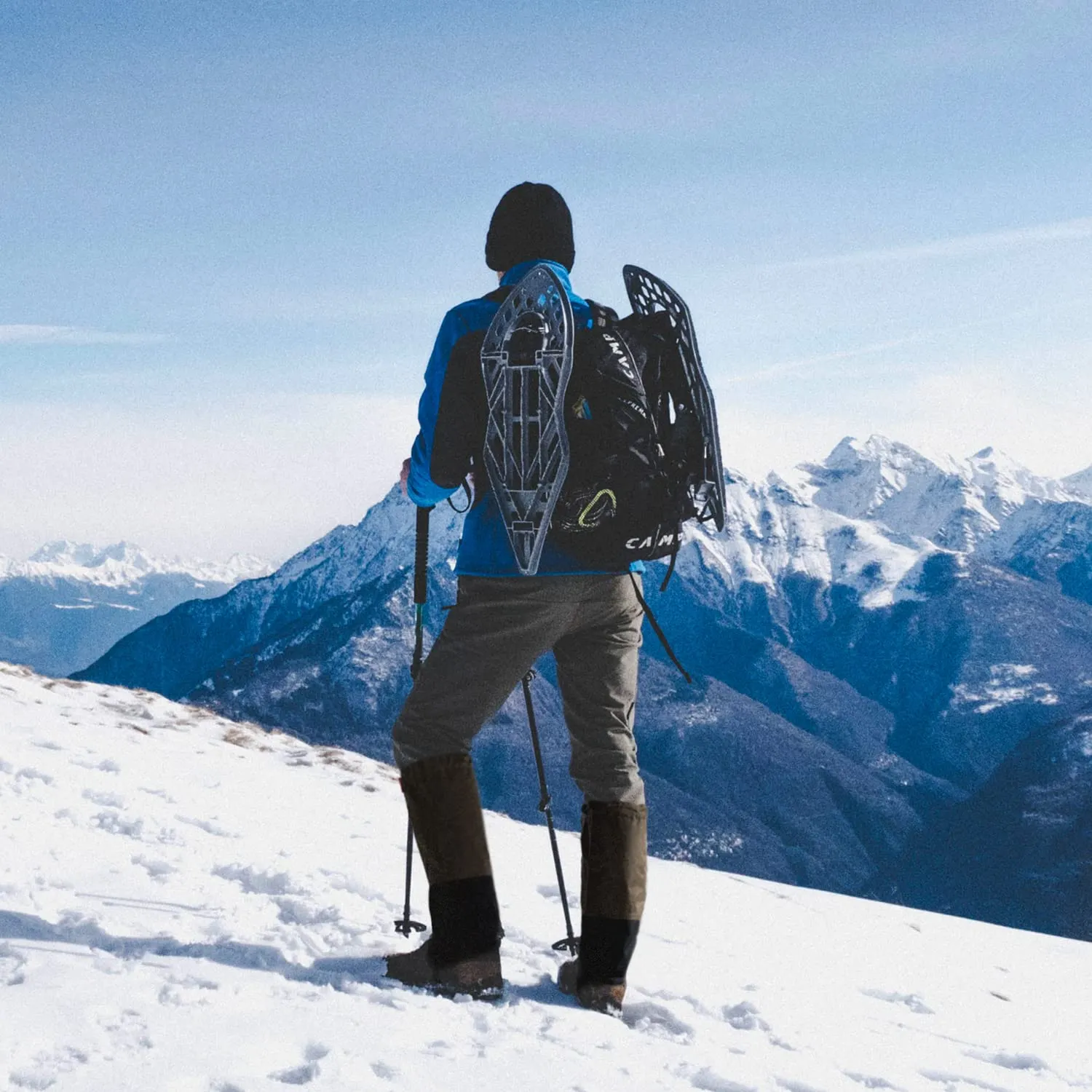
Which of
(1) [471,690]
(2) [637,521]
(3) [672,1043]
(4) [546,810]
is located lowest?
(3) [672,1043]

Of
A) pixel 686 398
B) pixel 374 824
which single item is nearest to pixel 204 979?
pixel 686 398

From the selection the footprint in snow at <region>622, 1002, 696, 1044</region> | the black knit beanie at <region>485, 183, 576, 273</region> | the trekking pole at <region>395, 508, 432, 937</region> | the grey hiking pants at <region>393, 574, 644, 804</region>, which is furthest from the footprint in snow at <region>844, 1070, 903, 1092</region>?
the black knit beanie at <region>485, 183, 576, 273</region>

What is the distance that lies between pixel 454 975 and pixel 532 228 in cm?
387

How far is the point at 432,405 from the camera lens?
5.33 meters

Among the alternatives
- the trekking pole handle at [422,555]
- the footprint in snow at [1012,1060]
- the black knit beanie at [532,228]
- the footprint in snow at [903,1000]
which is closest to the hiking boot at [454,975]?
the trekking pole handle at [422,555]

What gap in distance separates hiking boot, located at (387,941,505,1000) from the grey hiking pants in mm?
956

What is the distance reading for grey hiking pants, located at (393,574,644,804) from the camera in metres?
5.20

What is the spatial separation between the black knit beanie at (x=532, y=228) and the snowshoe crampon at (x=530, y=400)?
1.76 ft

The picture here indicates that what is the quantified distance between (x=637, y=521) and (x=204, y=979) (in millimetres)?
3019

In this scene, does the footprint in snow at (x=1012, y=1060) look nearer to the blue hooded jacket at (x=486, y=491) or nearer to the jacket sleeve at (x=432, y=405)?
the blue hooded jacket at (x=486, y=491)

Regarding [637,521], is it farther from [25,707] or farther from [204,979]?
[25,707]

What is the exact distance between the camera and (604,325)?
17.5 feet

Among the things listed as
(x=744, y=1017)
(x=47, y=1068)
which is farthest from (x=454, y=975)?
(x=47, y=1068)

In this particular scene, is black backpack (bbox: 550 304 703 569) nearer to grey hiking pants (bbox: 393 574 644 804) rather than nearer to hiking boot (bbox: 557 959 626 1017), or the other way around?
grey hiking pants (bbox: 393 574 644 804)
